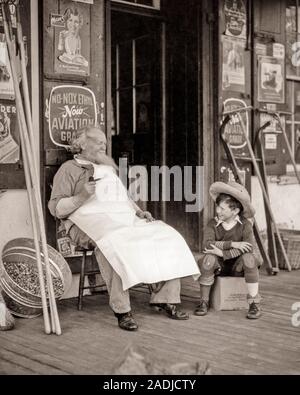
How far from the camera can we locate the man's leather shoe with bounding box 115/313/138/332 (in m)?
3.80

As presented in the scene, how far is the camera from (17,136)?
443cm

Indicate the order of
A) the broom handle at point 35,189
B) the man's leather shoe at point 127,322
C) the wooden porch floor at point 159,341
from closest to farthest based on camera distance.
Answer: the wooden porch floor at point 159,341 < the broom handle at point 35,189 < the man's leather shoe at point 127,322

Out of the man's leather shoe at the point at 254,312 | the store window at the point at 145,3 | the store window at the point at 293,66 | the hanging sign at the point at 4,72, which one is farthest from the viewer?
the store window at the point at 293,66

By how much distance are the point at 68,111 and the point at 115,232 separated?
1218 millimetres

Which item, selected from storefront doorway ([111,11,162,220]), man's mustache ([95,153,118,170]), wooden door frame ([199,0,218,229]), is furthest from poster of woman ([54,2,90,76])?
wooden door frame ([199,0,218,229])

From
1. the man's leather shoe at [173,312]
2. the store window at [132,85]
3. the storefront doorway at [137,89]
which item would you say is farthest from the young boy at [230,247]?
the store window at [132,85]

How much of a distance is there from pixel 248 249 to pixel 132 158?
2.39m

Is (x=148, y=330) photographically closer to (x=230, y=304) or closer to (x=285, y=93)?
(x=230, y=304)

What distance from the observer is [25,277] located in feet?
13.7

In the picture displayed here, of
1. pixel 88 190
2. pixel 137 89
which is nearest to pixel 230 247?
pixel 88 190

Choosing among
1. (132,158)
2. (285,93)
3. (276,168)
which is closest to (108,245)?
(132,158)

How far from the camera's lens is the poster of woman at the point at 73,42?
4.65 meters

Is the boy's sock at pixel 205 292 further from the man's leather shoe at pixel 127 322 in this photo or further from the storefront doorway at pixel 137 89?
the storefront doorway at pixel 137 89

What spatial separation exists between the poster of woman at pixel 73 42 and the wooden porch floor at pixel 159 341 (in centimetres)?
180
